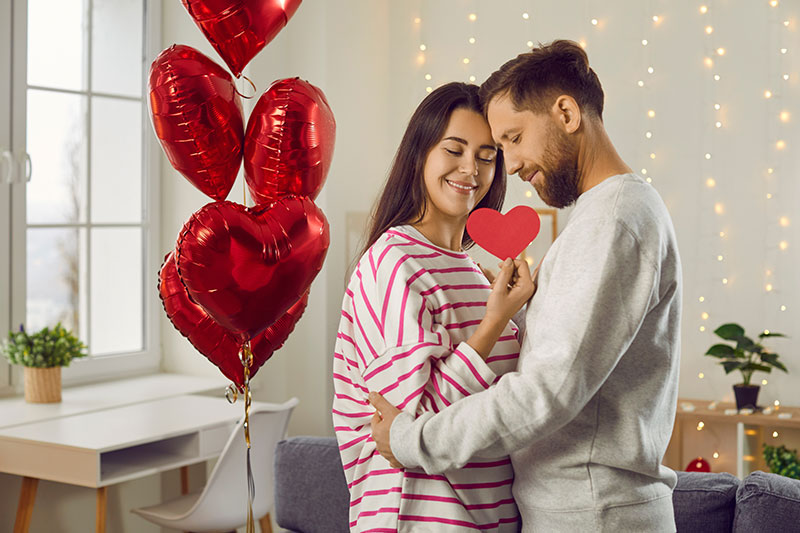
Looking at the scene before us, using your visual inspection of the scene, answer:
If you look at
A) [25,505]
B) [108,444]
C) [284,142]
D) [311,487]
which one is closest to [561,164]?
[284,142]

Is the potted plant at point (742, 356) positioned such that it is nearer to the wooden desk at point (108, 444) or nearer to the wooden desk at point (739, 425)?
the wooden desk at point (739, 425)

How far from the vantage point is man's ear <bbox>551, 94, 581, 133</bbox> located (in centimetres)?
133

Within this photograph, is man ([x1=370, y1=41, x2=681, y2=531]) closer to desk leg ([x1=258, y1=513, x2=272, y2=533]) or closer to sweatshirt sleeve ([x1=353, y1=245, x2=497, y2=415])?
sweatshirt sleeve ([x1=353, y1=245, x2=497, y2=415])

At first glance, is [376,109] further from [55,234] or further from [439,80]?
[55,234]

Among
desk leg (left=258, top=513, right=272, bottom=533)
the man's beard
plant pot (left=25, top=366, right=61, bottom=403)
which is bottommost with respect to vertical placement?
desk leg (left=258, top=513, right=272, bottom=533)

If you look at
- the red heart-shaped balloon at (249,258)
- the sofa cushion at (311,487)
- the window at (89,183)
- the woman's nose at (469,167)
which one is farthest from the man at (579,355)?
the window at (89,183)

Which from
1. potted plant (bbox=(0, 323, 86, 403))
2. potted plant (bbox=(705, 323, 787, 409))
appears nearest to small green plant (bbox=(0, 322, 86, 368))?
potted plant (bbox=(0, 323, 86, 403))

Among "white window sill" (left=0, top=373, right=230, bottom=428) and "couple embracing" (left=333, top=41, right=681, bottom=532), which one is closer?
"couple embracing" (left=333, top=41, right=681, bottom=532)

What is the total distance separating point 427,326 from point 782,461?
8.35ft

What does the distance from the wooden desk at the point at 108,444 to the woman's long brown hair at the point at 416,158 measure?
1.34 meters

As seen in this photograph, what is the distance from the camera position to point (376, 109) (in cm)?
434

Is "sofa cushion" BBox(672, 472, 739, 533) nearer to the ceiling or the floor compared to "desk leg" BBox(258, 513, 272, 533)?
nearer to the ceiling

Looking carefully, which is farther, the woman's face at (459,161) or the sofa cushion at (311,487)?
the sofa cushion at (311,487)

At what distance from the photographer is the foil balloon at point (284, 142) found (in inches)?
57.1
